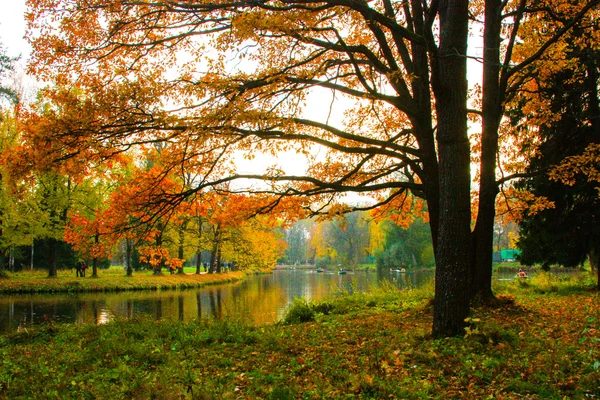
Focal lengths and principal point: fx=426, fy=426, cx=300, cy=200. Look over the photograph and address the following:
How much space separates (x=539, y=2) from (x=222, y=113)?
22.7 feet

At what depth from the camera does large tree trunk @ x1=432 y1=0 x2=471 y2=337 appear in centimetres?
579

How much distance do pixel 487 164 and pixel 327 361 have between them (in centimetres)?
522

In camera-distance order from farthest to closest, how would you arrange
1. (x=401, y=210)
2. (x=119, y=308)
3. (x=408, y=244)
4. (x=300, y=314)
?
(x=408, y=244), (x=119, y=308), (x=401, y=210), (x=300, y=314)

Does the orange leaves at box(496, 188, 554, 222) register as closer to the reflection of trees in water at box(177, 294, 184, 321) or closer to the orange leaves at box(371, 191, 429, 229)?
the orange leaves at box(371, 191, 429, 229)

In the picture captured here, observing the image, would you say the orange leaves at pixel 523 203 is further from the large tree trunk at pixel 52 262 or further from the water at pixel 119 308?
the large tree trunk at pixel 52 262

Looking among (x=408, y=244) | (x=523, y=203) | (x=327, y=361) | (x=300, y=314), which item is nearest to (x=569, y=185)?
(x=523, y=203)

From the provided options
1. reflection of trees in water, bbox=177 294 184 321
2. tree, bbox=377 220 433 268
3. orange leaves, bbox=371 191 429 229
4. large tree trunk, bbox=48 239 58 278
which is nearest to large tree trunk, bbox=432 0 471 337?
orange leaves, bbox=371 191 429 229

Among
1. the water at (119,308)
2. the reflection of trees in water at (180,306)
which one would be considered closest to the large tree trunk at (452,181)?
the water at (119,308)

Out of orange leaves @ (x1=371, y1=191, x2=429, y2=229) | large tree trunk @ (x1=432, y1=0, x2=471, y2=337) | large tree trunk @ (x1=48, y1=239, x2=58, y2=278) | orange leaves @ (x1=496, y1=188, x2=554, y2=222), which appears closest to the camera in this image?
large tree trunk @ (x1=432, y1=0, x2=471, y2=337)

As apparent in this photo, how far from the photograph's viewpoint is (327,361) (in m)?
5.16

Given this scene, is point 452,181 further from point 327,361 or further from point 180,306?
point 180,306

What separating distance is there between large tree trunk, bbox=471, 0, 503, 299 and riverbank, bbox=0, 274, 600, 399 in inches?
27.2

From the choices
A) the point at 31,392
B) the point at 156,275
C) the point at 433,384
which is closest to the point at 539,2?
the point at 433,384

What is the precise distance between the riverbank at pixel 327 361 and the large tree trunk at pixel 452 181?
0.40 metres
